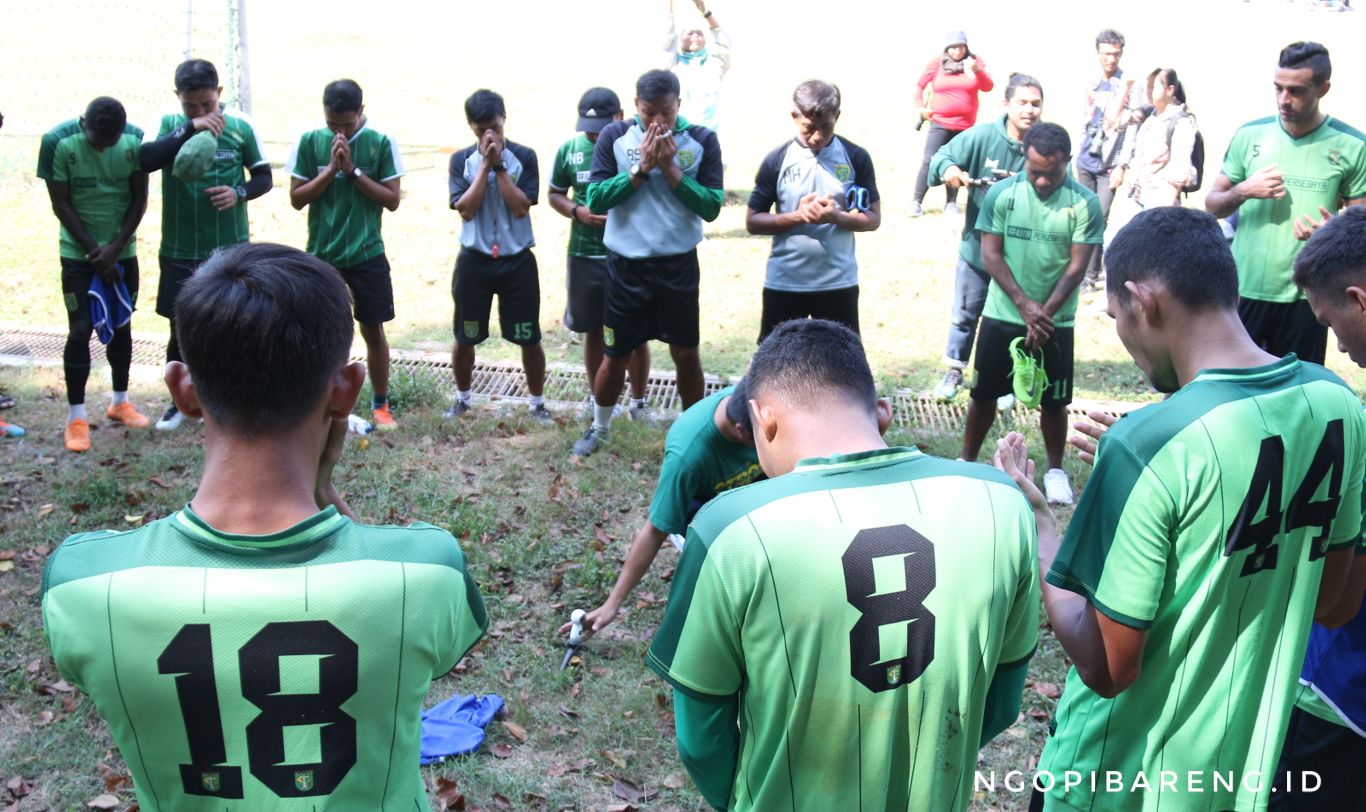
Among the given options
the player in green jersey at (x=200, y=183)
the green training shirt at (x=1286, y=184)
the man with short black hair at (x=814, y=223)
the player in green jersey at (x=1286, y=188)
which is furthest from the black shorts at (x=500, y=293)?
the green training shirt at (x=1286, y=184)

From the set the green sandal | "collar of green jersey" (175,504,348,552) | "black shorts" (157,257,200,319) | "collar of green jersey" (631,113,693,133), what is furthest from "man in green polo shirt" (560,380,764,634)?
"black shorts" (157,257,200,319)

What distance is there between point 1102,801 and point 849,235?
488cm

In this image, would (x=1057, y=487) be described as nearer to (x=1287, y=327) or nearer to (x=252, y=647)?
(x=1287, y=327)

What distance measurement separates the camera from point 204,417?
2.17 metres

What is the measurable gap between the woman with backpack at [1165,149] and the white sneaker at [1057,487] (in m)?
4.33

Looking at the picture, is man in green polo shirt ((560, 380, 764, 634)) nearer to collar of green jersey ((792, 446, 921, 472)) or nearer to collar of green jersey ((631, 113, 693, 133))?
collar of green jersey ((792, 446, 921, 472))

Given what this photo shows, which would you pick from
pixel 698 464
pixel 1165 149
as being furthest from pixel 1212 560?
pixel 1165 149

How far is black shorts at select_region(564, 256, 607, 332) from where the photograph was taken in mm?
7961

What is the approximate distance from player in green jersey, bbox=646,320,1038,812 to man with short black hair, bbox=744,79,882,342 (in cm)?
472

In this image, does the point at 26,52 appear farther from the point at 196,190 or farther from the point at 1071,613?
the point at 1071,613

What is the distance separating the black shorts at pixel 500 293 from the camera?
7746 mm

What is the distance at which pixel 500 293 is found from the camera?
7.80 metres

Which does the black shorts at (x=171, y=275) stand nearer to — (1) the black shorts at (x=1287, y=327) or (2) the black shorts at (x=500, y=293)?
(2) the black shorts at (x=500, y=293)

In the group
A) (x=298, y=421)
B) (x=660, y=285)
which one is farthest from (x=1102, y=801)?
(x=660, y=285)
